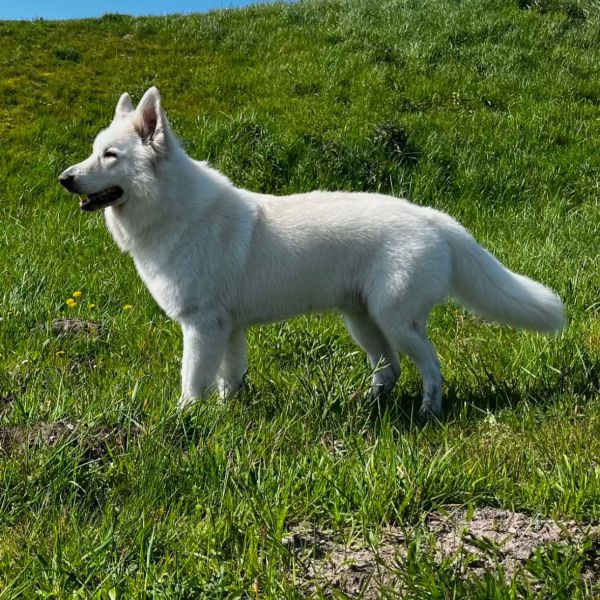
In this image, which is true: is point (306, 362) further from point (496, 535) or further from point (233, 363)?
point (496, 535)

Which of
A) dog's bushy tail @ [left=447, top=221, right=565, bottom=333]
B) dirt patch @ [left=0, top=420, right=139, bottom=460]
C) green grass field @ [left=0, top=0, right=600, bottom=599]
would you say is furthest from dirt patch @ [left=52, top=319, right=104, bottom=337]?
dog's bushy tail @ [left=447, top=221, right=565, bottom=333]

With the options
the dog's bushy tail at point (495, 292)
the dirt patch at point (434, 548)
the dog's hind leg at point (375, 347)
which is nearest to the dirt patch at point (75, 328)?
the dog's hind leg at point (375, 347)

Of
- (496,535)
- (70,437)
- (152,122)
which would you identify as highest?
(152,122)

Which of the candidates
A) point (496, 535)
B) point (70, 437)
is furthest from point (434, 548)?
point (70, 437)

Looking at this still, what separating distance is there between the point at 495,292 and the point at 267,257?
4.23 ft

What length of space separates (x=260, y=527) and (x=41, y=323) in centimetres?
313

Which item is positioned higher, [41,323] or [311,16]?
[311,16]

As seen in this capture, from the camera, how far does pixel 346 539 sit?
2223 mm

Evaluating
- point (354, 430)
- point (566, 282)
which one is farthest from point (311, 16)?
point (354, 430)

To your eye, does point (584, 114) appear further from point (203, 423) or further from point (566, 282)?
point (203, 423)

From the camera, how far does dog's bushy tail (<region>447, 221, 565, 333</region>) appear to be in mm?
3777

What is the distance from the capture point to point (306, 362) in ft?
11.6

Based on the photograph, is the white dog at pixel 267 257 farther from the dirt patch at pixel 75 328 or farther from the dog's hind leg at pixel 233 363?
the dirt patch at pixel 75 328

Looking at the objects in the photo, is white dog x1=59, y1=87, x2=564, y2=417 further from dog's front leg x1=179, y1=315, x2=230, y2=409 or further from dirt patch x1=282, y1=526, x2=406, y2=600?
dirt patch x1=282, y1=526, x2=406, y2=600
